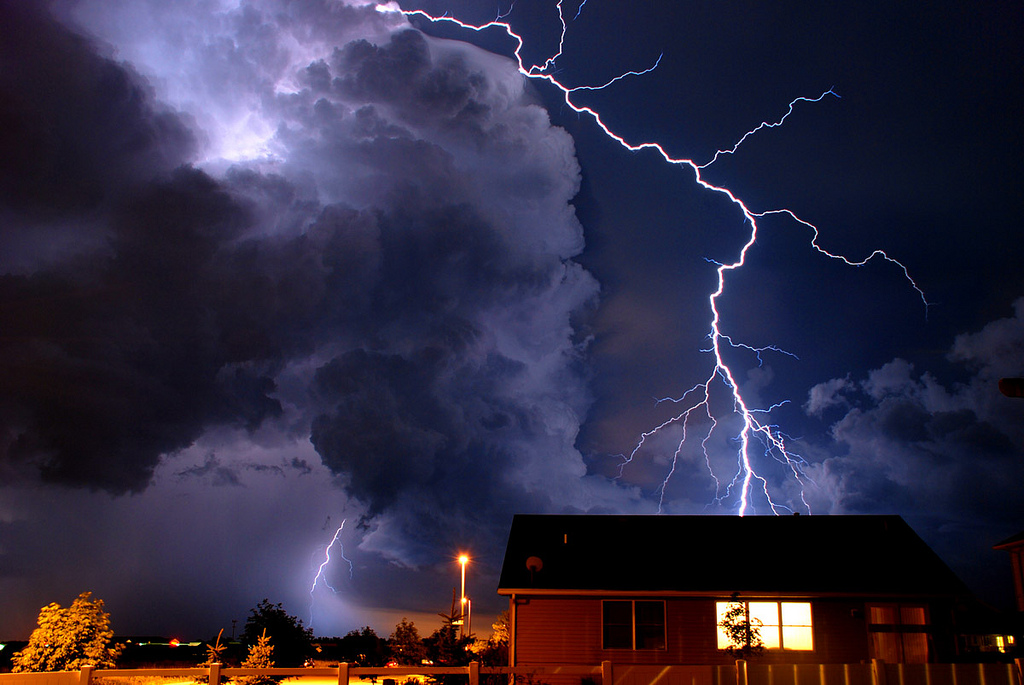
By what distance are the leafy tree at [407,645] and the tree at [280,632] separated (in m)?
5.05

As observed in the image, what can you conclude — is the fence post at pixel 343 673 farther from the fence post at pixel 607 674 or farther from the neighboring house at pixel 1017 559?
the neighboring house at pixel 1017 559

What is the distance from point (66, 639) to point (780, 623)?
15562mm

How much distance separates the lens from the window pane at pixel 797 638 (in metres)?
15.3

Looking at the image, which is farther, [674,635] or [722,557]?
[722,557]

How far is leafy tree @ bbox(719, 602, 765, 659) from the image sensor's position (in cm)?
1472

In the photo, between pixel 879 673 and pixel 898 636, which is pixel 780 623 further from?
pixel 879 673

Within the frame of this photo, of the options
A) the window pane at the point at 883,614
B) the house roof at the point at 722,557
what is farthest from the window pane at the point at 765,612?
the window pane at the point at 883,614

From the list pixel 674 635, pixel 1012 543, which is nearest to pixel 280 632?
pixel 674 635

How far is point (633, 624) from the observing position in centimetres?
1552

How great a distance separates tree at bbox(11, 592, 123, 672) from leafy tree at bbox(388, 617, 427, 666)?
21.3 feet

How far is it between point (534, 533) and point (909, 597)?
8.46 metres

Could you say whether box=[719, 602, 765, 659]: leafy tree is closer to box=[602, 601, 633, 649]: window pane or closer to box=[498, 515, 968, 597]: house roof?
box=[498, 515, 968, 597]: house roof

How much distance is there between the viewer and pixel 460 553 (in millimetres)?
20188

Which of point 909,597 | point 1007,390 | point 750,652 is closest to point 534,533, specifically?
point 750,652
